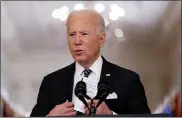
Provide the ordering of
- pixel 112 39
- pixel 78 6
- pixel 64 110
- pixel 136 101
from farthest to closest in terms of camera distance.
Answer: pixel 78 6 → pixel 112 39 → pixel 136 101 → pixel 64 110

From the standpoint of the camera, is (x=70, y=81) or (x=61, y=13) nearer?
(x=70, y=81)

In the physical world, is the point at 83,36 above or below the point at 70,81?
above

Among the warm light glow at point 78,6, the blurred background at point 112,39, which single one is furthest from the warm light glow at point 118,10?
the warm light glow at point 78,6

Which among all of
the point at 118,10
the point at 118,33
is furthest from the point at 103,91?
the point at 118,10

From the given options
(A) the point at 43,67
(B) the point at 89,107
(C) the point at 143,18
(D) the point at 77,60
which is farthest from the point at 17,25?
(B) the point at 89,107

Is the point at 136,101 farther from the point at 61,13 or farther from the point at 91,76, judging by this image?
the point at 61,13

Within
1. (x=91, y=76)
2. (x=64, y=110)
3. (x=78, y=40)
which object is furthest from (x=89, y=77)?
(x=64, y=110)

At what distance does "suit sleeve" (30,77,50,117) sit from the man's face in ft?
0.71

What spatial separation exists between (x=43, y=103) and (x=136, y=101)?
1.39ft

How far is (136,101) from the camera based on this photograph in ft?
6.16

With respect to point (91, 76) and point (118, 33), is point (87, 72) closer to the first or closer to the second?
point (91, 76)

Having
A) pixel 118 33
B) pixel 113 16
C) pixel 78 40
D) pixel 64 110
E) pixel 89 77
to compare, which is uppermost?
Result: pixel 113 16

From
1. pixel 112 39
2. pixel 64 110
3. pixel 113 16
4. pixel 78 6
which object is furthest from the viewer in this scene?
pixel 113 16

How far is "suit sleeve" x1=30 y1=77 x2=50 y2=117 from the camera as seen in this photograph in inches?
73.3
